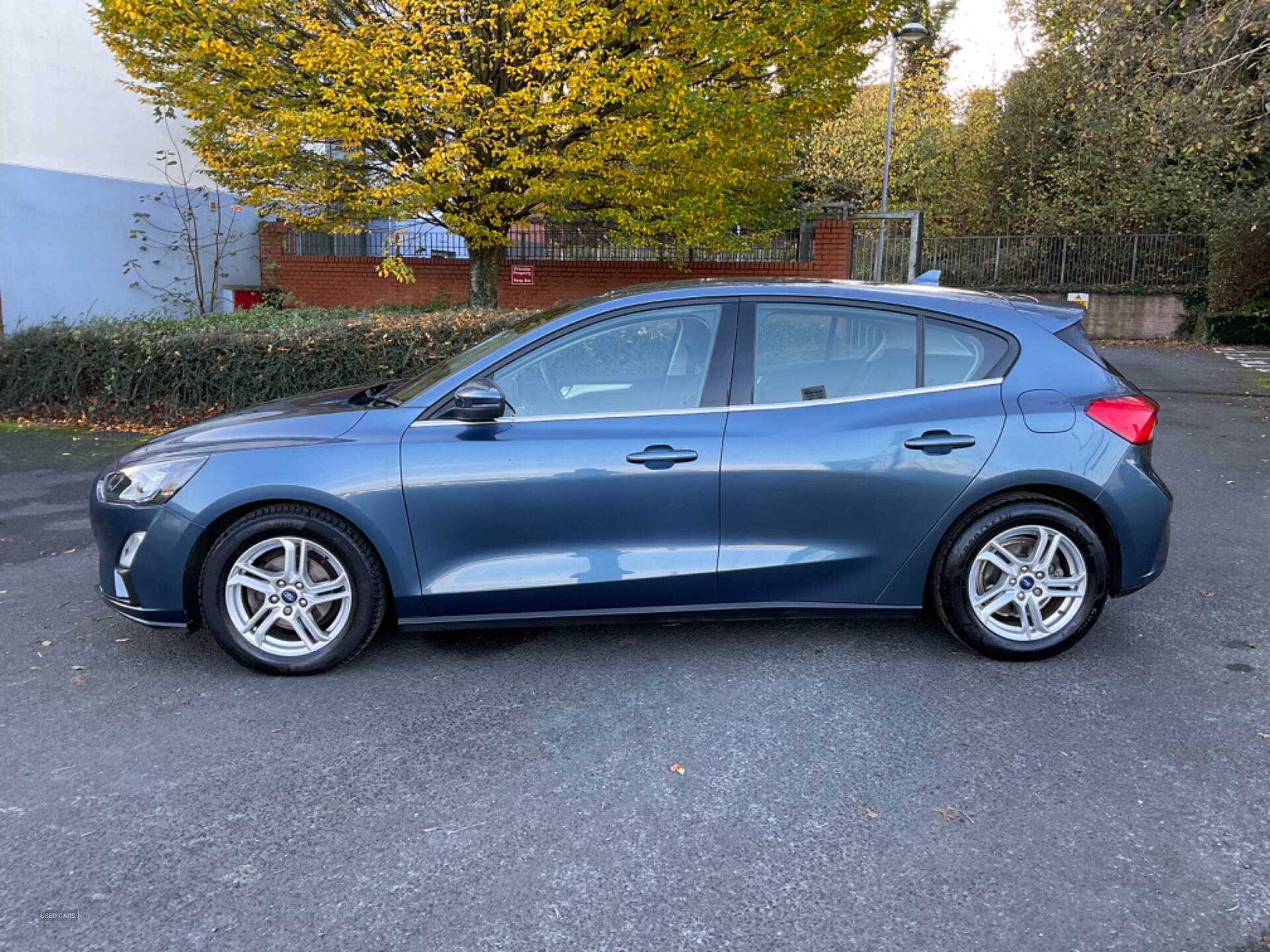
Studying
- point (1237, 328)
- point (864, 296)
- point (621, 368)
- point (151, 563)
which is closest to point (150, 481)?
point (151, 563)

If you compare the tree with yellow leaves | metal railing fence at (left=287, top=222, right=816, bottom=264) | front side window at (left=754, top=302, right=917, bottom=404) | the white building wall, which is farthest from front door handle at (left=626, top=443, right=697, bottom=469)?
the white building wall

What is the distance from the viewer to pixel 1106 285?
2433 centimetres

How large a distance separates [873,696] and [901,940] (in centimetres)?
149

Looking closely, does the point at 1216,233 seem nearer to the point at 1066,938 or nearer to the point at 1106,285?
the point at 1106,285

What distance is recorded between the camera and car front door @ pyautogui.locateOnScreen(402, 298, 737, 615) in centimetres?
400

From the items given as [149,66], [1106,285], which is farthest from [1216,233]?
[149,66]

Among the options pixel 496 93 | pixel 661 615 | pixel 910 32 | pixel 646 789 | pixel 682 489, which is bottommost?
pixel 646 789

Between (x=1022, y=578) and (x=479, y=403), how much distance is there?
7.88 ft

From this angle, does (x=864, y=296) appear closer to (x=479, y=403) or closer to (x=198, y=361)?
(x=479, y=403)

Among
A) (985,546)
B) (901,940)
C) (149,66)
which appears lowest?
(901,940)

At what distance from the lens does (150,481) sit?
405 cm

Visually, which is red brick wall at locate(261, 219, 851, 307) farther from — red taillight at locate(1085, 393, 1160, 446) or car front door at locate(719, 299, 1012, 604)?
red taillight at locate(1085, 393, 1160, 446)

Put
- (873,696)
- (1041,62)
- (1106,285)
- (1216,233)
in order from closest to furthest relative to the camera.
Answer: (873,696) → (1216,233) → (1106,285) → (1041,62)

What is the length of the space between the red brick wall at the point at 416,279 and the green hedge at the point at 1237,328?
9.93 meters
